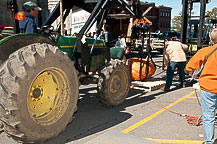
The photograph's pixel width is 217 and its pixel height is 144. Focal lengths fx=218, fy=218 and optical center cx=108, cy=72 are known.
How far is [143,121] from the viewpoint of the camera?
4660 mm

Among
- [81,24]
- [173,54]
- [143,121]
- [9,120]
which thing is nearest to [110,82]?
[143,121]

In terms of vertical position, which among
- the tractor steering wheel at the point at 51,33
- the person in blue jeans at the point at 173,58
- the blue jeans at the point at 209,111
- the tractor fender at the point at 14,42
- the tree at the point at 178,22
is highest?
the tree at the point at 178,22

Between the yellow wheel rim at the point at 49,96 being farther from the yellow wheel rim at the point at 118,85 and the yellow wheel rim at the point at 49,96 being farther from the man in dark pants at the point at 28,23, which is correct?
the yellow wheel rim at the point at 118,85

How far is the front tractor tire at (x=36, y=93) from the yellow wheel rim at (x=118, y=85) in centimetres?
151

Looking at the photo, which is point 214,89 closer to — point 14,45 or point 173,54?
point 14,45

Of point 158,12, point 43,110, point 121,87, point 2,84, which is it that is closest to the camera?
point 2,84

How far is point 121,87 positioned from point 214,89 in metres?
2.66

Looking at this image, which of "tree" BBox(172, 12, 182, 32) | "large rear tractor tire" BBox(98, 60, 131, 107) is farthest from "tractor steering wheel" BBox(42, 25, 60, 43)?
"tree" BBox(172, 12, 182, 32)

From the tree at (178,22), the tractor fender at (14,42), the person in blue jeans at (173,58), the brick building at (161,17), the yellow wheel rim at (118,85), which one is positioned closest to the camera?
the tractor fender at (14,42)

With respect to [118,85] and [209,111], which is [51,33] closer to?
[118,85]

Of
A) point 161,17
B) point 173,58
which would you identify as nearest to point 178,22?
point 161,17

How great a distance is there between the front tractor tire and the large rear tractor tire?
120cm

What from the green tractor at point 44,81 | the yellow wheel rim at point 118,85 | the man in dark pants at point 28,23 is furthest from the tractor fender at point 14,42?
the yellow wheel rim at point 118,85

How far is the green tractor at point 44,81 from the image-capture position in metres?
2.92
